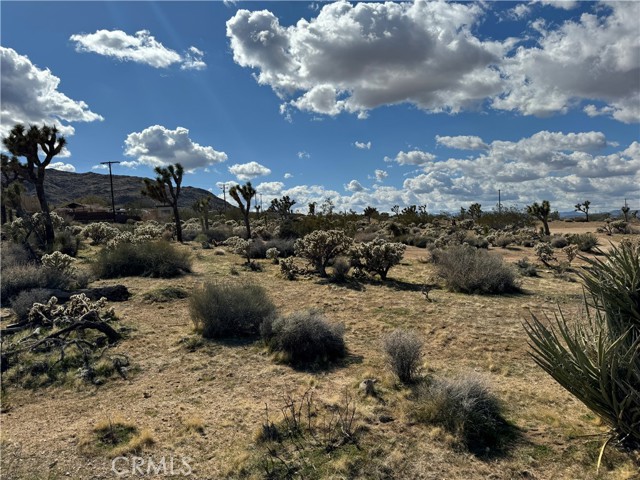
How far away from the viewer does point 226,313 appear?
935 cm

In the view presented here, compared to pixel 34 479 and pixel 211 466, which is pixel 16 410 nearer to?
pixel 34 479

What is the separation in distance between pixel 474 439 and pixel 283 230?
84.1 ft

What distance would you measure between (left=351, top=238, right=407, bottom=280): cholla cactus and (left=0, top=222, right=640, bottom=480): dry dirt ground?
4.96 metres

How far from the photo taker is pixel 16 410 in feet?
19.6

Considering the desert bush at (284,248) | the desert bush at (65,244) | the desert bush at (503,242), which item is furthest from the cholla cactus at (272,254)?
the desert bush at (503,242)

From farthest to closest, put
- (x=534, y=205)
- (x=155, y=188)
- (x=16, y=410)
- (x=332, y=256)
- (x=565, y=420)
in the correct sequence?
1. (x=534, y=205)
2. (x=155, y=188)
3. (x=332, y=256)
4. (x=16, y=410)
5. (x=565, y=420)

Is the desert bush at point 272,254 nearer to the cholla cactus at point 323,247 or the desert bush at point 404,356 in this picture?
the cholla cactus at point 323,247

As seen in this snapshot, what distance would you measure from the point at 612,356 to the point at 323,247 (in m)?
13.3

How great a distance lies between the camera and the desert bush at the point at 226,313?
9.17m

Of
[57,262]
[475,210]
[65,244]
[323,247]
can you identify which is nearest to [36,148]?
[65,244]

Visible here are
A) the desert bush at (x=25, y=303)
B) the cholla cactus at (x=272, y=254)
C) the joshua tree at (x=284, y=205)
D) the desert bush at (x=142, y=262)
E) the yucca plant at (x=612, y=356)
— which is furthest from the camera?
the joshua tree at (x=284, y=205)

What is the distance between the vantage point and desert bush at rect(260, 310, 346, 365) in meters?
7.70

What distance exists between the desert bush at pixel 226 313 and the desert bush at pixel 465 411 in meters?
4.52

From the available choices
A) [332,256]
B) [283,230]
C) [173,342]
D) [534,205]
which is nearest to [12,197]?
[283,230]
